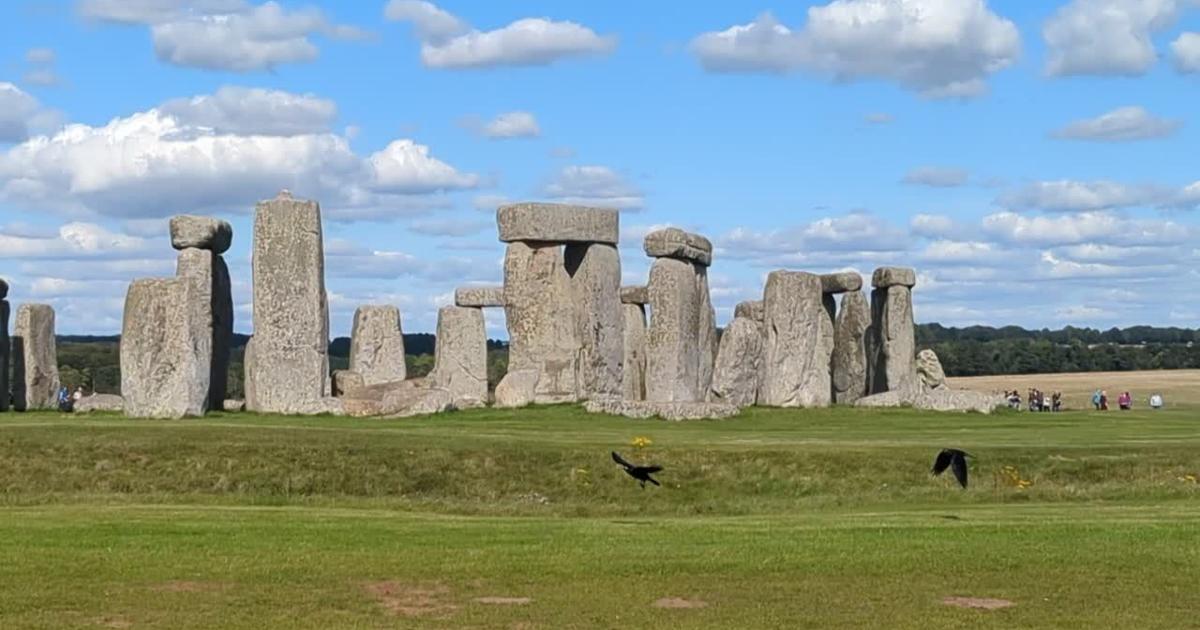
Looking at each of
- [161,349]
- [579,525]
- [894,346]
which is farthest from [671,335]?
[579,525]

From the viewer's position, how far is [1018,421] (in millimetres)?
40906

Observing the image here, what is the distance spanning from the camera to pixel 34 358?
47.5 m

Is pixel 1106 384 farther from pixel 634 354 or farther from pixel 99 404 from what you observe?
pixel 99 404

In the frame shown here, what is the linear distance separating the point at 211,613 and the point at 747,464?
15.3 meters

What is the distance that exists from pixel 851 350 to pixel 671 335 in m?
10.1

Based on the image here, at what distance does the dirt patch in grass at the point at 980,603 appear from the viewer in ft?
50.7

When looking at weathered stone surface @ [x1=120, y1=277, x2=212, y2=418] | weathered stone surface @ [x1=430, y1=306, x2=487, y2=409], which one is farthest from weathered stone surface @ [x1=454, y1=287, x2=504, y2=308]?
weathered stone surface @ [x1=120, y1=277, x2=212, y2=418]

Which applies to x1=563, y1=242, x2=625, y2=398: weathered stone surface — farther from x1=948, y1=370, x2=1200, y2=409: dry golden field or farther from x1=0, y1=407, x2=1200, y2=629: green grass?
x1=948, y1=370, x2=1200, y2=409: dry golden field

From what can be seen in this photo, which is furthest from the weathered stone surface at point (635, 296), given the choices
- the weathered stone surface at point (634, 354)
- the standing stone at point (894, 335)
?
the standing stone at point (894, 335)

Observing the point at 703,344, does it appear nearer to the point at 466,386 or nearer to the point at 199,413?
the point at 466,386

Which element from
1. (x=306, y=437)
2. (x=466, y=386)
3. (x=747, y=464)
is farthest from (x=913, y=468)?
(x=466, y=386)

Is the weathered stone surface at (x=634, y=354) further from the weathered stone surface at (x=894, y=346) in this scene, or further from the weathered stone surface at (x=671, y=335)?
the weathered stone surface at (x=894, y=346)

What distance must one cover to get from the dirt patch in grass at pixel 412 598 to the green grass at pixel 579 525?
0.04 meters

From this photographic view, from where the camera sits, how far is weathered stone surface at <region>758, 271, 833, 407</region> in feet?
154
